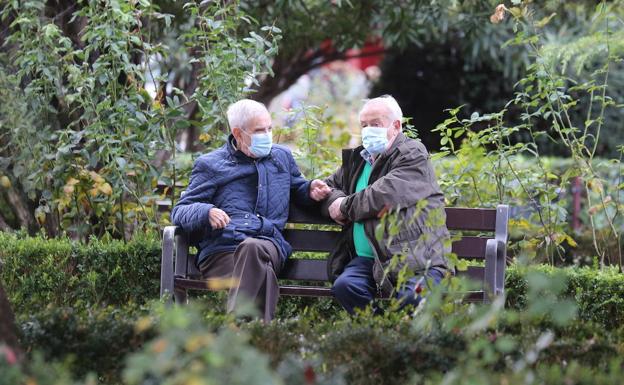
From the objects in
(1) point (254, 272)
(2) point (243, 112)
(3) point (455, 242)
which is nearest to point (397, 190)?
(3) point (455, 242)

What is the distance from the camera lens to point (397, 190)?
5191mm

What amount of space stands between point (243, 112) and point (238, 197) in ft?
1.46

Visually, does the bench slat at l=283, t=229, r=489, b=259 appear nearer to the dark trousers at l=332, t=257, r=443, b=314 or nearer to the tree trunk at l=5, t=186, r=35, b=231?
the dark trousers at l=332, t=257, r=443, b=314

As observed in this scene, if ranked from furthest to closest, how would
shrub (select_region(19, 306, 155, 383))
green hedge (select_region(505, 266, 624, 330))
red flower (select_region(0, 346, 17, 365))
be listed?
green hedge (select_region(505, 266, 624, 330))
shrub (select_region(19, 306, 155, 383))
red flower (select_region(0, 346, 17, 365))

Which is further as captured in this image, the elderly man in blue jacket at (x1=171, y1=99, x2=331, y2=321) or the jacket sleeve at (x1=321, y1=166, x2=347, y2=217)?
the jacket sleeve at (x1=321, y1=166, x2=347, y2=217)

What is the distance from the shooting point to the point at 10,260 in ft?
20.2

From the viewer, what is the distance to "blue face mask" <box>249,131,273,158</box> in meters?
5.48

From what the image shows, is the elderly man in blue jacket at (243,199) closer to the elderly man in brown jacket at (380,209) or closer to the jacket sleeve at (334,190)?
the jacket sleeve at (334,190)

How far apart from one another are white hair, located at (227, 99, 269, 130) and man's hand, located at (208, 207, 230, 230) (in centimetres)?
50

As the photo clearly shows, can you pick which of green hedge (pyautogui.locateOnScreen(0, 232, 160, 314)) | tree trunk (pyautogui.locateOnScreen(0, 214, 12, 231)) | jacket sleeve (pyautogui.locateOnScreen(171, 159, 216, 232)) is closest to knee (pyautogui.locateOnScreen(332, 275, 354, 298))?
jacket sleeve (pyautogui.locateOnScreen(171, 159, 216, 232))

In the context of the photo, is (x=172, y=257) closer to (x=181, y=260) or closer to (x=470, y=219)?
(x=181, y=260)

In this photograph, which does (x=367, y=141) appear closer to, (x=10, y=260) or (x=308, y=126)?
(x=308, y=126)

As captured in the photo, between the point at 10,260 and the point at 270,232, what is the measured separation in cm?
Result: 169

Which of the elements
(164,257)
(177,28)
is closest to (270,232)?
(164,257)
